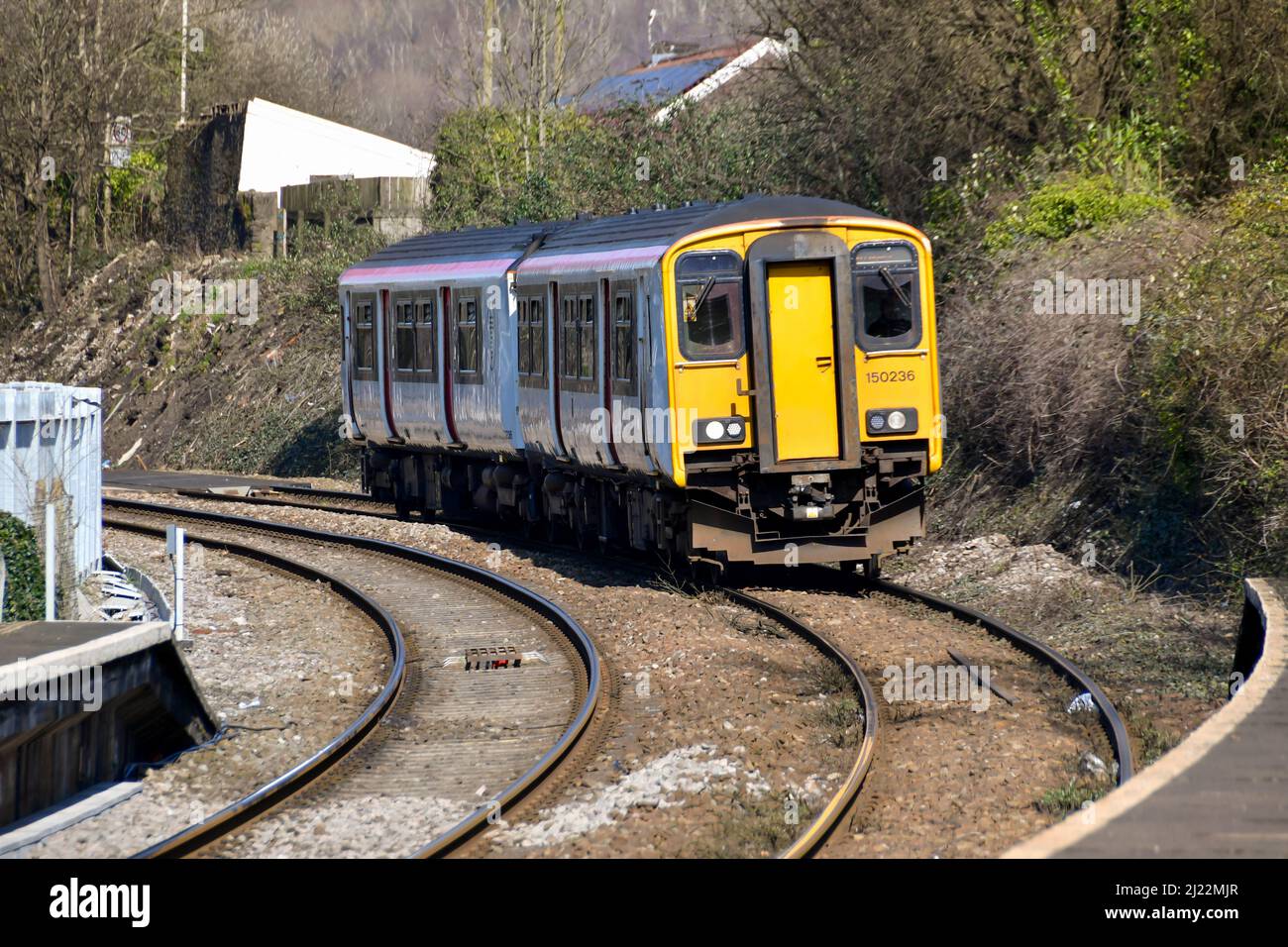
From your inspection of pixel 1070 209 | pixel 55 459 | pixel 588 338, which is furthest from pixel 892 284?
pixel 55 459

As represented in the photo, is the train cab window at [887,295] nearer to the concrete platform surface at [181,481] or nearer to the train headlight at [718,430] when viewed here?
the train headlight at [718,430]

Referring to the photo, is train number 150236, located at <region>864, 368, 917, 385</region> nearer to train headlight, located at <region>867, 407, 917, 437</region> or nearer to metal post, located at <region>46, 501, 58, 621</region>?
train headlight, located at <region>867, 407, 917, 437</region>

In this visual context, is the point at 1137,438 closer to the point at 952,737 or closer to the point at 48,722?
the point at 952,737

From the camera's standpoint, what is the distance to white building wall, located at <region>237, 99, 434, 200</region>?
48.8 metres

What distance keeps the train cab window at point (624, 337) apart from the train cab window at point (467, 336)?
4387 millimetres

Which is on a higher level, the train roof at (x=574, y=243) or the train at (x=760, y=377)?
the train roof at (x=574, y=243)

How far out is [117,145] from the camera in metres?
46.1

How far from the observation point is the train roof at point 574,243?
613 inches

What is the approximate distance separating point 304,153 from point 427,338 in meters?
30.0

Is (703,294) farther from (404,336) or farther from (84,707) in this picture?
(404,336)

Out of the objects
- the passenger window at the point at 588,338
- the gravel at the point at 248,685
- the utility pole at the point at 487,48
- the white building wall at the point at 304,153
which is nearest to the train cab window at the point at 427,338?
the gravel at the point at 248,685

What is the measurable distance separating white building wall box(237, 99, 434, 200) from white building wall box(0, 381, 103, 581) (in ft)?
104

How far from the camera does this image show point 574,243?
18203 millimetres

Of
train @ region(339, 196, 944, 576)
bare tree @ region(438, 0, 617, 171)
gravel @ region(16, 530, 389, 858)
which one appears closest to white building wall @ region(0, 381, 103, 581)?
gravel @ region(16, 530, 389, 858)
